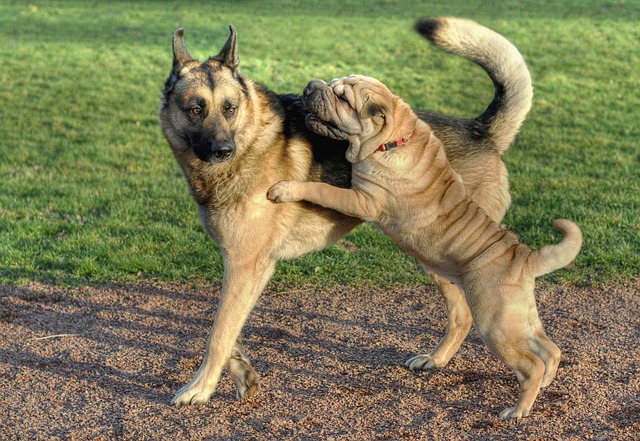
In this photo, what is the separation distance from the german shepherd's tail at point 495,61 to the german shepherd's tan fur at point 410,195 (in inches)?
24.9

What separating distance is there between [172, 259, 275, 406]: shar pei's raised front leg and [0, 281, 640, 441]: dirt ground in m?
0.10

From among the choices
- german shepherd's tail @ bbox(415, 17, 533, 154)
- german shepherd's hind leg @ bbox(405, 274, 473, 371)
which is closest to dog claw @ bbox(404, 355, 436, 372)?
german shepherd's hind leg @ bbox(405, 274, 473, 371)

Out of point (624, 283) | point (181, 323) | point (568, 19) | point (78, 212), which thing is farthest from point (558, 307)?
point (568, 19)

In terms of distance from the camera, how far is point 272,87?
1602cm

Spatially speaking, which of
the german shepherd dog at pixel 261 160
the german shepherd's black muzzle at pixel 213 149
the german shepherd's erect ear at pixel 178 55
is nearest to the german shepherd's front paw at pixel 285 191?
the german shepherd dog at pixel 261 160

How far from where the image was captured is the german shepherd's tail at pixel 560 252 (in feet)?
15.4

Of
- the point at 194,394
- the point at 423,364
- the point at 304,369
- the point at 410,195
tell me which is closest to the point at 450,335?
the point at 423,364

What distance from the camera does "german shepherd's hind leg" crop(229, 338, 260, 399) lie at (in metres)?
5.21

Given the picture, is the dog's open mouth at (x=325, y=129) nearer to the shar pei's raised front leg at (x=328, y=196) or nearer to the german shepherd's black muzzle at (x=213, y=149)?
the shar pei's raised front leg at (x=328, y=196)

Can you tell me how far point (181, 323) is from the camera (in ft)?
21.4

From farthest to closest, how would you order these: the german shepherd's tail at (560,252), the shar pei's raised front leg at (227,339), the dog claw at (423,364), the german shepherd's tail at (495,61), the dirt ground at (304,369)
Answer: the dog claw at (423,364) < the german shepherd's tail at (495,61) < the shar pei's raised front leg at (227,339) < the dirt ground at (304,369) < the german shepherd's tail at (560,252)

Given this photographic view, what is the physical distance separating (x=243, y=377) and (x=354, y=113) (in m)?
1.83

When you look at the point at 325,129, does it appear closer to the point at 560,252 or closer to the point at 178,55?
the point at 178,55

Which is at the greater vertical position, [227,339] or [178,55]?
[178,55]
